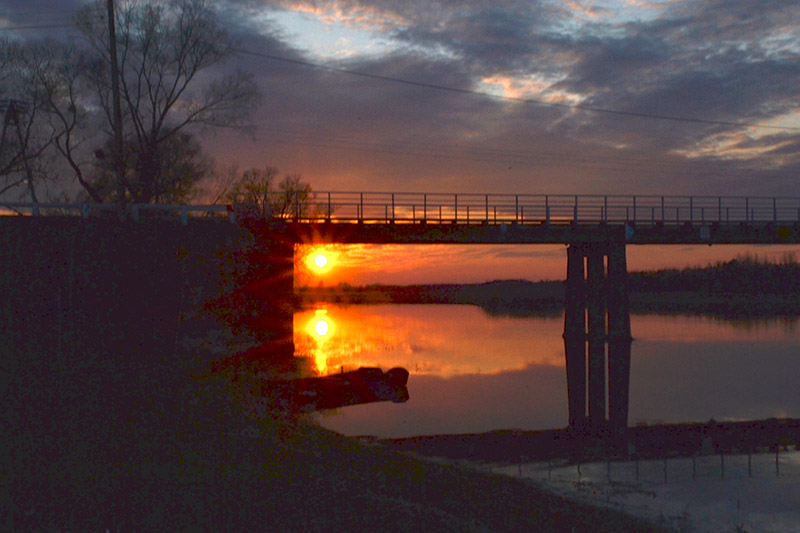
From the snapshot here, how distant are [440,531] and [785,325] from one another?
227 ft

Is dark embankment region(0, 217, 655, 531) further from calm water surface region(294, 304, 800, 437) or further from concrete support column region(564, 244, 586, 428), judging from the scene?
concrete support column region(564, 244, 586, 428)

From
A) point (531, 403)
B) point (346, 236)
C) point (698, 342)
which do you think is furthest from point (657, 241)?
point (531, 403)

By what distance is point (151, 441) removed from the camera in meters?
14.9

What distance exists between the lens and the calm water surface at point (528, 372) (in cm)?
2558

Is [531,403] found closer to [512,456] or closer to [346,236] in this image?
[512,456]

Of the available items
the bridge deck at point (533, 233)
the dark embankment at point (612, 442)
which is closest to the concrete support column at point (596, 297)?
the bridge deck at point (533, 233)

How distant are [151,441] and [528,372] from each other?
26103 mm

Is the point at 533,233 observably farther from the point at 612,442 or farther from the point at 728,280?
the point at 728,280

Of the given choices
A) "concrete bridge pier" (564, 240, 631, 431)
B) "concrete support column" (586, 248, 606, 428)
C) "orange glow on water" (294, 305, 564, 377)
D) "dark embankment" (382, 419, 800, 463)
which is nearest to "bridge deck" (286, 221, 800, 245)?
"concrete bridge pier" (564, 240, 631, 431)

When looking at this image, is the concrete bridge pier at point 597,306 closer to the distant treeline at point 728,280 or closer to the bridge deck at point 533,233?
the bridge deck at point 533,233

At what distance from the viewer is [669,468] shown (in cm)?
1867

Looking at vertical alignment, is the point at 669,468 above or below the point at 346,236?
below

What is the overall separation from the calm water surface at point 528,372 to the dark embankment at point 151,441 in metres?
5.70

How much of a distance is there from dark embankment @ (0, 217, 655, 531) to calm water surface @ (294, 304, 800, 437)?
570 centimetres
